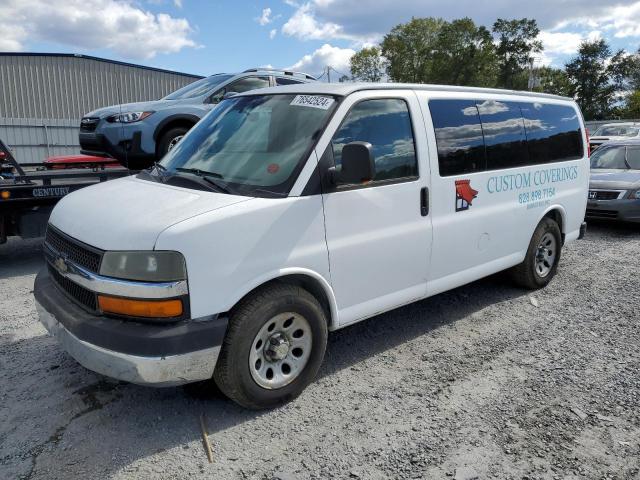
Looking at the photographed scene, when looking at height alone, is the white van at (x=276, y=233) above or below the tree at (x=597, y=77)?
below

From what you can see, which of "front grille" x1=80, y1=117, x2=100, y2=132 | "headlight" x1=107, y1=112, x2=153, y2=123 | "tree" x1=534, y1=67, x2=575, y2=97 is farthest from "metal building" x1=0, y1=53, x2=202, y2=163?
"tree" x1=534, y1=67, x2=575, y2=97

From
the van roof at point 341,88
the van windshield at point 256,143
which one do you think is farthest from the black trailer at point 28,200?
the van roof at point 341,88

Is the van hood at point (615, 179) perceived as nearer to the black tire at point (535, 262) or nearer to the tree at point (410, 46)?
the black tire at point (535, 262)

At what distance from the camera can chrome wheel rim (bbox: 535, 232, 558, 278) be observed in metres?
5.63

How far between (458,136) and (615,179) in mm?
6570

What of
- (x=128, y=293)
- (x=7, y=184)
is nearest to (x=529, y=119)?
(x=128, y=293)

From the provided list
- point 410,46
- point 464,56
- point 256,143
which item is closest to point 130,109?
point 256,143

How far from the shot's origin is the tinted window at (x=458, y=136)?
4133 millimetres

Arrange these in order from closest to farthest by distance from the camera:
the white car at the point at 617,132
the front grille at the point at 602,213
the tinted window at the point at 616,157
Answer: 1. the front grille at the point at 602,213
2. the tinted window at the point at 616,157
3. the white car at the point at 617,132

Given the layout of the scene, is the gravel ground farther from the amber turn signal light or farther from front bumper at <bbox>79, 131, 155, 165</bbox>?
front bumper at <bbox>79, 131, 155, 165</bbox>

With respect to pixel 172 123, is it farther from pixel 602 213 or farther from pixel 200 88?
pixel 602 213

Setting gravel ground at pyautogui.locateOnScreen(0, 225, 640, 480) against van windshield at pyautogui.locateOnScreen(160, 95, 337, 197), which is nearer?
gravel ground at pyautogui.locateOnScreen(0, 225, 640, 480)

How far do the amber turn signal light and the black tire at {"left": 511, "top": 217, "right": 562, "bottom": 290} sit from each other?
393 cm

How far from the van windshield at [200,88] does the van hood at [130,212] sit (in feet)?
16.0
